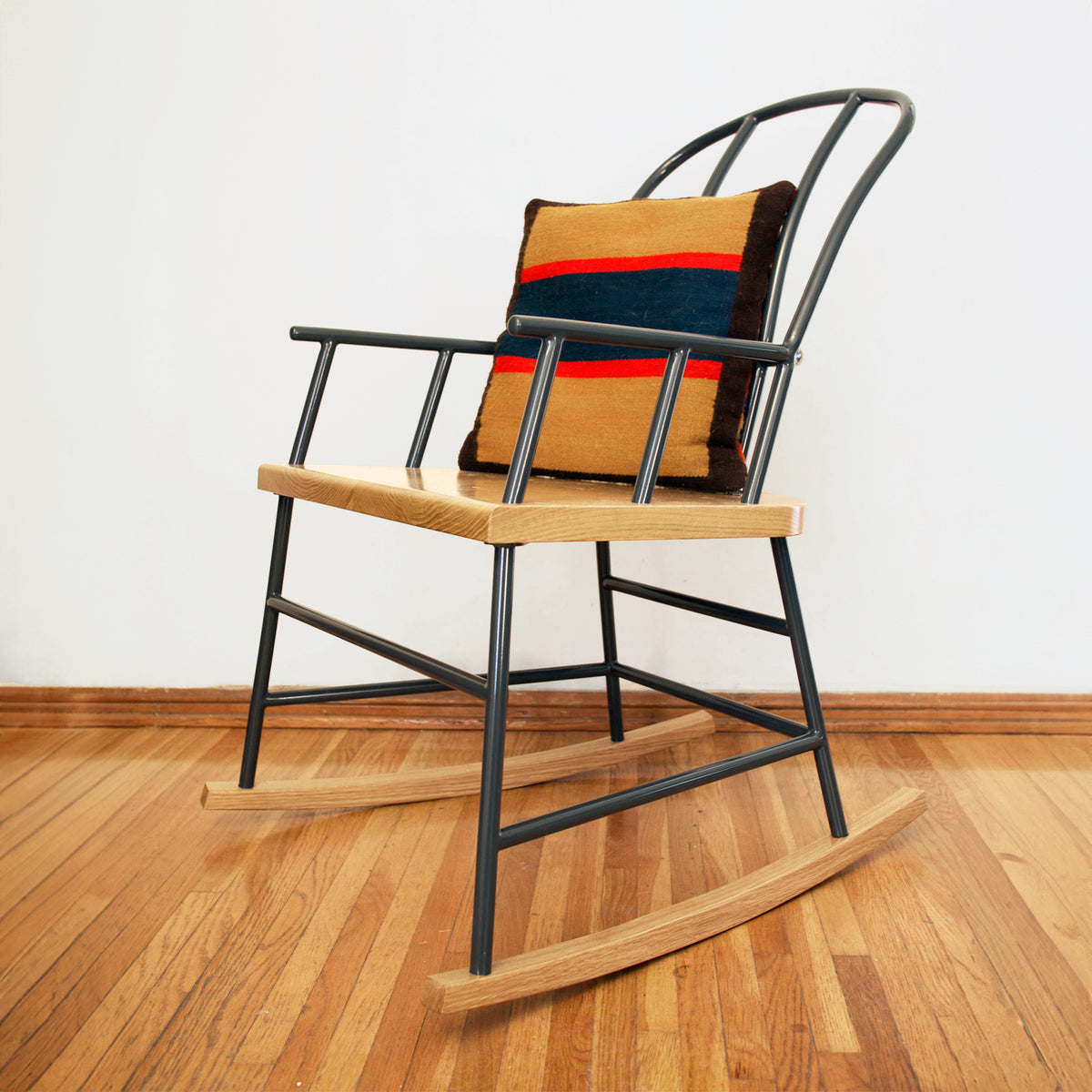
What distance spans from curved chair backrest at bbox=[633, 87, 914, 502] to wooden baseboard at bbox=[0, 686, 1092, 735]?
2.16 feet

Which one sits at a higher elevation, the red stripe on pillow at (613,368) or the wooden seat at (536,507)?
the red stripe on pillow at (613,368)

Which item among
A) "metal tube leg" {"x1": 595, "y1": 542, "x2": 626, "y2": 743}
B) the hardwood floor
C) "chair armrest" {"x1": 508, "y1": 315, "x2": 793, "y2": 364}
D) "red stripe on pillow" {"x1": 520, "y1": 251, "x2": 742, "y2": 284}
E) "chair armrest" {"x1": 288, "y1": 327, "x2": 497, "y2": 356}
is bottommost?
the hardwood floor

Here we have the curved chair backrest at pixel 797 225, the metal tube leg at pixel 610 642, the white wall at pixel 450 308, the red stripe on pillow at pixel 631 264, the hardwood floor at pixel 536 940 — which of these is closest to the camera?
the hardwood floor at pixel 536 940

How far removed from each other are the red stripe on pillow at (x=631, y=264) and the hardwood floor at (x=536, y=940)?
684mm

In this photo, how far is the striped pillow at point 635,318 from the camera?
3.64 ft

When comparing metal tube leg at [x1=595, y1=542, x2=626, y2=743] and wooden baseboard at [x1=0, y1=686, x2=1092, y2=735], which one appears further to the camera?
wooden baseboard at [x1=0, y1=686, x2=1092, y2=735]

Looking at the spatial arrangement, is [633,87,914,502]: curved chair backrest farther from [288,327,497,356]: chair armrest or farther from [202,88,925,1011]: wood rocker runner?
[288,327,497,356]: chair armrest

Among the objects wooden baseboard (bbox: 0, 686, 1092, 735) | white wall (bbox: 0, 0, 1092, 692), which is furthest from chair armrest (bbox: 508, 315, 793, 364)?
wooden baseboard (bbox: 0, 686, 1092, 735)

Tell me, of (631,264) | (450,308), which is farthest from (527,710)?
(631,264)

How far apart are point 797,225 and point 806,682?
512mm

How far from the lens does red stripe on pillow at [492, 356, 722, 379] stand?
111 centimetres

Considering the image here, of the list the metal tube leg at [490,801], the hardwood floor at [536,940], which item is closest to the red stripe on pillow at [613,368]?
the metal tube leg at [490,801]

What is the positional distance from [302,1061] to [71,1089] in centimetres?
17

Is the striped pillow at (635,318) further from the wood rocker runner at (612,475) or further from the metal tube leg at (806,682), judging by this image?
the metal tube leg at (806,682)
